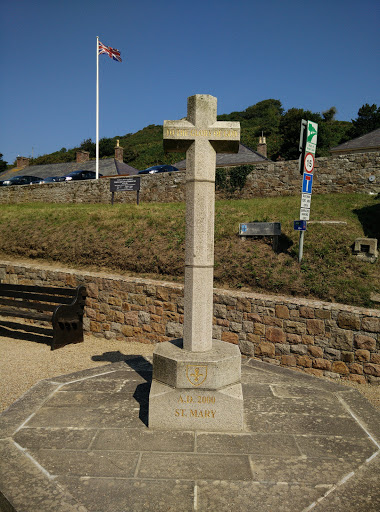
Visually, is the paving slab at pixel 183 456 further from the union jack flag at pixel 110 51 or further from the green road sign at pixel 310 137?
the union jack flag at pixel 110 51

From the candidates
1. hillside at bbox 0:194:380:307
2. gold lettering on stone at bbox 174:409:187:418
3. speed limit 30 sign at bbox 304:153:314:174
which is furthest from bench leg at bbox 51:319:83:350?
speed limit 30 sign at bbox 304:153:314:174

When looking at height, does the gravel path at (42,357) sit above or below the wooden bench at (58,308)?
below

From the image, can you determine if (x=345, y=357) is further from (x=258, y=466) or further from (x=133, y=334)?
(x=133, y=334)

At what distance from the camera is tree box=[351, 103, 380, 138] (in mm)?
41531

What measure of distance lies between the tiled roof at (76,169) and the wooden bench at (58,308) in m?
21.9

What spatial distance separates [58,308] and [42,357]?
40.3 inches

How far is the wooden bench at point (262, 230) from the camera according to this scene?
8.87m

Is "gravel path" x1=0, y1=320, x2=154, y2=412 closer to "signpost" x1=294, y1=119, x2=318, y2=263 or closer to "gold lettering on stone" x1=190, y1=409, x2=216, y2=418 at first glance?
"gold lettering on stone" x1=190, y1=409, x2=216, y2=418

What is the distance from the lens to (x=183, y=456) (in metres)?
3.36

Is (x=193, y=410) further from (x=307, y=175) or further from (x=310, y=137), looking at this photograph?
(x=310, y=137)

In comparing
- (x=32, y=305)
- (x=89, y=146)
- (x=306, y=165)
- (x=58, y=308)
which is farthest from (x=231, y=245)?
(x=89, y=146)

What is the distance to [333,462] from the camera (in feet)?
10.9

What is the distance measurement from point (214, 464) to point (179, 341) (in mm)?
1461

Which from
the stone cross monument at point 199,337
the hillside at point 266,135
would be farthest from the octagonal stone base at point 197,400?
the hillside at point 266,135
